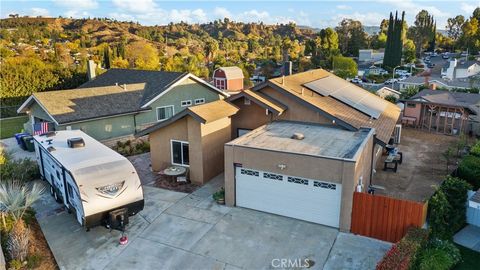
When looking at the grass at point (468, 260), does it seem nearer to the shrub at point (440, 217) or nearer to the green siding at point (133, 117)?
the shrub at point (440, 217)

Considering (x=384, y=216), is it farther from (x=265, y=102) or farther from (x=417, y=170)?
(x=417, y=170)

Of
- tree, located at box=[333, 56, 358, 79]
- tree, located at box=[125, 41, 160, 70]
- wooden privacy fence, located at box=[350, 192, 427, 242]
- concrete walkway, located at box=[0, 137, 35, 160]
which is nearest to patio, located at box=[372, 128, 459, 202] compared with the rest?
wooden privacy fence, located at box=[350, 192, 427, 242]

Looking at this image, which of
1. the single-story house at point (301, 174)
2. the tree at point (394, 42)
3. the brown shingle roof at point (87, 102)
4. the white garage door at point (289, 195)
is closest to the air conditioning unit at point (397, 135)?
the single-story house at point (301, 174)

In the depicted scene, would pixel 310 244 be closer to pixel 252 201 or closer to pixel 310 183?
pixel 310 183

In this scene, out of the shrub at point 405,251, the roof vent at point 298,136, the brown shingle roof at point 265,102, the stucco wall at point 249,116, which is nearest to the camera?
the shrub at point 405,251

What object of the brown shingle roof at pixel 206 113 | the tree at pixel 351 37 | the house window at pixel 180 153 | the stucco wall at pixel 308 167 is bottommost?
the house window at pixel 180 153

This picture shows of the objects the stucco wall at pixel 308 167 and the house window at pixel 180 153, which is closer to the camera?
the stucco wall at pixel 308 167

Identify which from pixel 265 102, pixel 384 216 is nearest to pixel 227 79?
pixel 265 102
